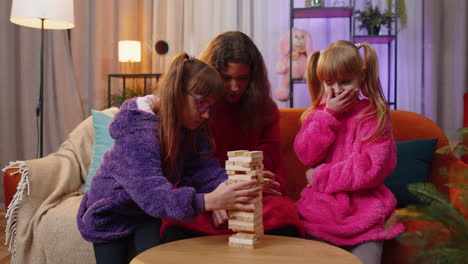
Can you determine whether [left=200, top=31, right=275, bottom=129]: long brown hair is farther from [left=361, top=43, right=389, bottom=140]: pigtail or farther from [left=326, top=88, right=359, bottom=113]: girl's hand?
[left=361, top=43, right=389, bottom=140]: pigtail

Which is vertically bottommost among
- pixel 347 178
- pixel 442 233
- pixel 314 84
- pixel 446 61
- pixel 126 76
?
pixel 347 178

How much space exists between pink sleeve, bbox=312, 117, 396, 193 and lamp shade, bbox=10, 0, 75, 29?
1.97m

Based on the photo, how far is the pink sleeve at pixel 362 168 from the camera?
150 centimetres

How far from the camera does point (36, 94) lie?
3.95 meters

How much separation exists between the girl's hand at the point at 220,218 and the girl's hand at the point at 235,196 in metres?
0.18

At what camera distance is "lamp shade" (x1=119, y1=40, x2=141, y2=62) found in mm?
3877

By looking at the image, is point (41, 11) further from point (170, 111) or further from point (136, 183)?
point (136, 183)

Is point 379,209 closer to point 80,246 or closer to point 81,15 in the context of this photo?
point 80,246

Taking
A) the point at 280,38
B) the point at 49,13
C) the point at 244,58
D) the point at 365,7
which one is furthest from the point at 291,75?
the point at 244,58

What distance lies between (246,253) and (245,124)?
2.44 ft

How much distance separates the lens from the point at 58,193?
2.09 metres

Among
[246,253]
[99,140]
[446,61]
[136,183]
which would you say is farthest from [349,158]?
[446,61]

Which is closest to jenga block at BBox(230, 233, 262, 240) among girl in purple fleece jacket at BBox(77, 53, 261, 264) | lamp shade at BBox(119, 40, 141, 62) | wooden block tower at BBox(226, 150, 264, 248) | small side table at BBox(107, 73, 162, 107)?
wooden block tower at BBox(226, 150, 264, 248)

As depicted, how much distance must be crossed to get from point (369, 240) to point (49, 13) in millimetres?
2243
